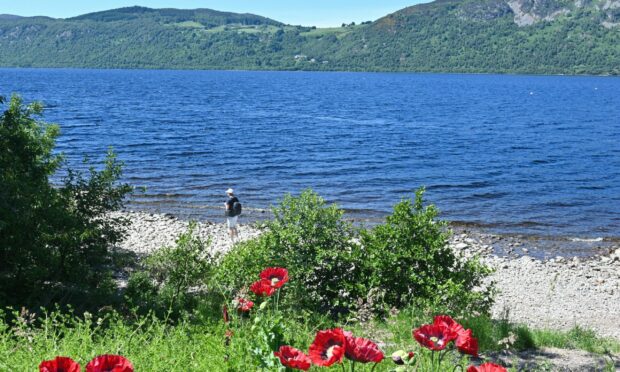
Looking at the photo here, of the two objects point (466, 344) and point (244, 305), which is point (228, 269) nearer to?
point (244, 305)

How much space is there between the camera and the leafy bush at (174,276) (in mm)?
11805

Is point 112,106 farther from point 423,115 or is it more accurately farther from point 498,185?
point 498,185

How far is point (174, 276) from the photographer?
12.5m

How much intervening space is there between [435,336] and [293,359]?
1079mm

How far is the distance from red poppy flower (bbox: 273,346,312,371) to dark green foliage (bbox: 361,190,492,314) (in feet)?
25.5

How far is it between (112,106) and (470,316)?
80.6 metres

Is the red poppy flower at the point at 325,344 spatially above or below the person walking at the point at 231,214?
above

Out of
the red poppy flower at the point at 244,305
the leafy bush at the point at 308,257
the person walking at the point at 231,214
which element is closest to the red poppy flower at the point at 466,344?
the red poppy flower at the point at 244,305

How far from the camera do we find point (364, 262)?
480 inches

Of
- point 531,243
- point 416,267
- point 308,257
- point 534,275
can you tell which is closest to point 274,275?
point 308,257

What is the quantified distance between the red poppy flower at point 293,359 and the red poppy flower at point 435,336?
821 millimetres

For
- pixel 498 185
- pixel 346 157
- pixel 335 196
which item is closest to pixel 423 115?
pixel 346 157

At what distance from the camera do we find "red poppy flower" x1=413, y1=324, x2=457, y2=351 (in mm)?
4145

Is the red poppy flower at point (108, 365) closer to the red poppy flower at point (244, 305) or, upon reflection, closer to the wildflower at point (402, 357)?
the wildflower at point (402, 357)
